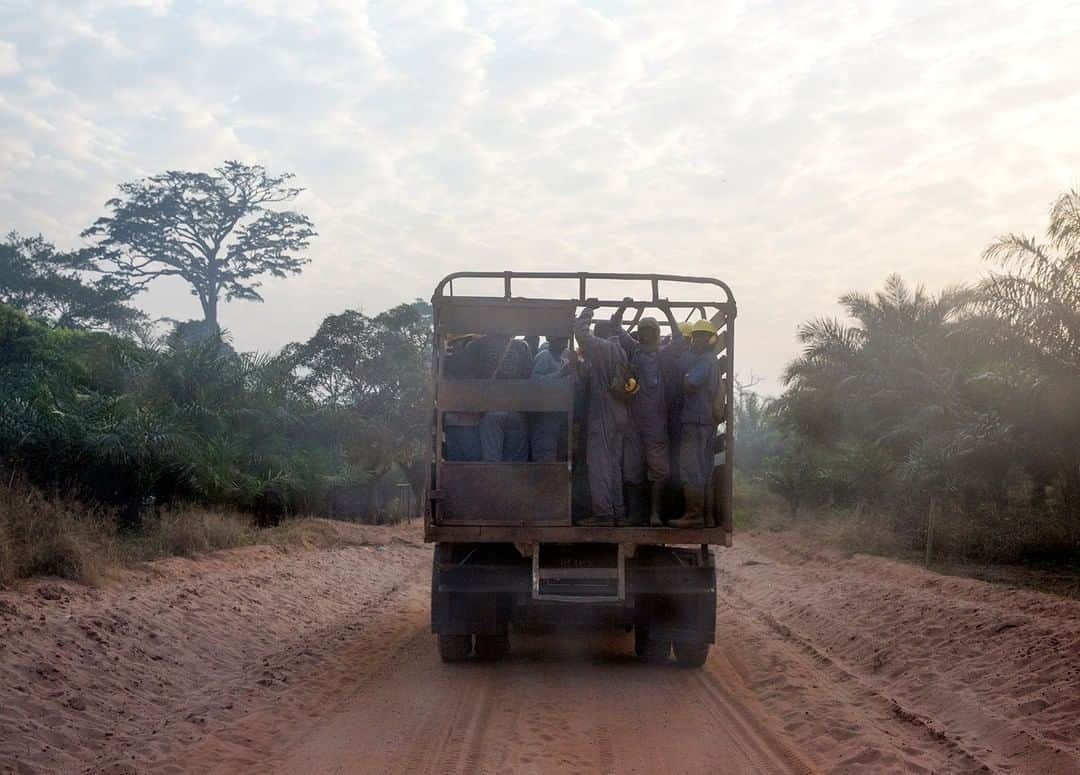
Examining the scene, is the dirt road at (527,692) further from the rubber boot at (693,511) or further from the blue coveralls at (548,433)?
the blue coveralls at (548,433)

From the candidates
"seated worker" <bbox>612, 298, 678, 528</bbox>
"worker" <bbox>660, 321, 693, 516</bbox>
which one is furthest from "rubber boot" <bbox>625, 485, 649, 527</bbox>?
"worker" <bbox>660, 321, 693, 516</bbox>

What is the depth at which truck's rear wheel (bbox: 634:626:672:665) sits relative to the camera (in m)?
9.96

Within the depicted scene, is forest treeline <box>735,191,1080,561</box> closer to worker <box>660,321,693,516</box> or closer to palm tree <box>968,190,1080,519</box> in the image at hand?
palm tree <box>968,190,1080,519</box>

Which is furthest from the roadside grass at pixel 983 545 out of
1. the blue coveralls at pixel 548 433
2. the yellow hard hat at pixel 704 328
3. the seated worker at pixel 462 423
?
the seated worker at pixel 462 423

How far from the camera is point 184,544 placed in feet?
50.8

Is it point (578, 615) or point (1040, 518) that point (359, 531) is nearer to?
point (1040, 518)

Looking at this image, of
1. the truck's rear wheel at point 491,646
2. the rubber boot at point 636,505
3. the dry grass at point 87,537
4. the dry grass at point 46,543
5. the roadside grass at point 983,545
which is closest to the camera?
the rubber boot at point 636,505

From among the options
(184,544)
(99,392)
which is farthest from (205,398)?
(184,544)

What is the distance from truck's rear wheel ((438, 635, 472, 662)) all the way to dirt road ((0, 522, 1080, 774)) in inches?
7.8

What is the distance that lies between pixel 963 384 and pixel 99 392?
51.0ft

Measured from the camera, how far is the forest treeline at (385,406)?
15656 mm

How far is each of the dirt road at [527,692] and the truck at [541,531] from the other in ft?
1.64

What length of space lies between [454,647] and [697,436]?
285 cm

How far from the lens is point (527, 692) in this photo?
854cm
